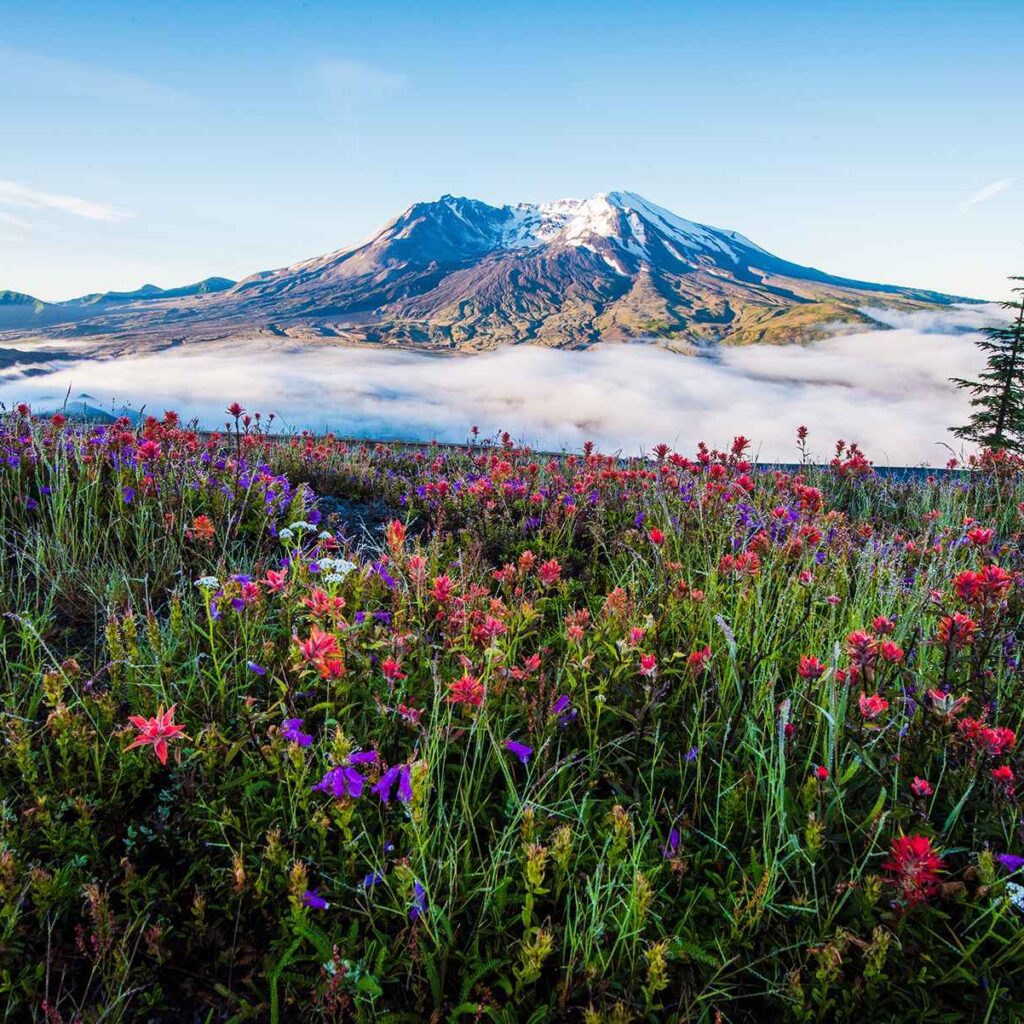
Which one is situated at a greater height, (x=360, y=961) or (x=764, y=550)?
(x=764, y=550)

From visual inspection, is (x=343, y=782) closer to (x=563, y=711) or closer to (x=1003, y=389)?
(x=563, y=711)

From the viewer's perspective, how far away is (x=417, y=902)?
1.66 metres

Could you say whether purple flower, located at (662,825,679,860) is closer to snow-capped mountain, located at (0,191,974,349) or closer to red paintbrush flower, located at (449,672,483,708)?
red paintbrush flower, located at (449,672,483,708)

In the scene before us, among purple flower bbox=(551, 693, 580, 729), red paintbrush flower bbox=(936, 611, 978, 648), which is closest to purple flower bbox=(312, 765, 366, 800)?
purple flower bbox=(551, 693, 580, 729)

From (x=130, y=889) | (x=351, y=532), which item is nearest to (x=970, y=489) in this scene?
(x=351, y=532)

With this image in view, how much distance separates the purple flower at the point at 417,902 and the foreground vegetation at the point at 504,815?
0.06 feet

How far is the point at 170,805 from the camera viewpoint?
2.09 m

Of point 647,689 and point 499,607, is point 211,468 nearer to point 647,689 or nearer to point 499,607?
point 499,607

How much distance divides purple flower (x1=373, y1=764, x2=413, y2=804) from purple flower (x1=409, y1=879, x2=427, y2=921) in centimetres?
21

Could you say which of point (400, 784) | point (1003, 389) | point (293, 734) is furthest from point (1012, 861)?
point (1003, 389)

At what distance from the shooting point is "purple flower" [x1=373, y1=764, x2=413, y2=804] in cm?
172

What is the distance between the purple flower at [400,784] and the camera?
172 centimetres

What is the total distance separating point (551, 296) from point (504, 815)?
14723 centimetres

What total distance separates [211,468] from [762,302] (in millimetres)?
137524
